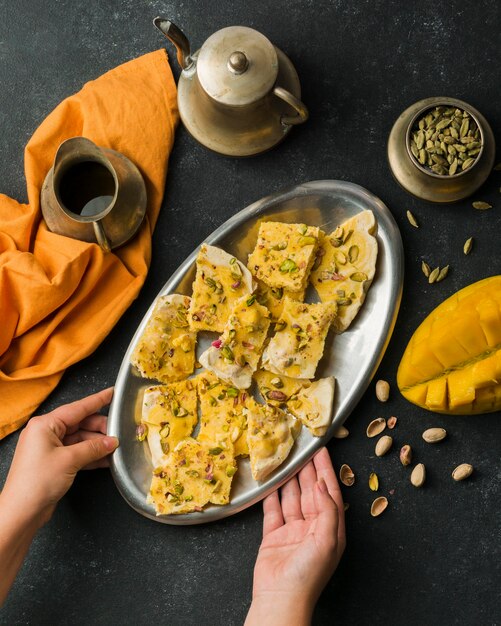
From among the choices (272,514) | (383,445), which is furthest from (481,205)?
(272,514)

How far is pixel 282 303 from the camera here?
2143 mm

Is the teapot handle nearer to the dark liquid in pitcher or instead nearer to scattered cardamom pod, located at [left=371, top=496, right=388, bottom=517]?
the dark liquid in pitcher

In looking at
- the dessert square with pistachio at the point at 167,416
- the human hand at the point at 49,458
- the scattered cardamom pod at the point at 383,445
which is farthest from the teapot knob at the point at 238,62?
the scattered cardamom pod at the point at 383,445

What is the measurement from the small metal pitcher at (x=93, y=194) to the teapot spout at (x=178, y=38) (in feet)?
1.09

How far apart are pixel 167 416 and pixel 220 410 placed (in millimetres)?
158

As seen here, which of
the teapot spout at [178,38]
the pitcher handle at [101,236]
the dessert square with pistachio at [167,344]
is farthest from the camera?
the dessert square with pistachio at [167,344]

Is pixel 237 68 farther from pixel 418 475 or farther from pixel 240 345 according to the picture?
pixel 418 475

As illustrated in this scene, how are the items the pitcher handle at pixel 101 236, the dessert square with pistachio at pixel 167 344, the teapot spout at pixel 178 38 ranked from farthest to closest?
the dessert square with pistachio at pixel 167 344 < the pitcher handle at pixel 101 236 < the teapot spout at pixel 178 38

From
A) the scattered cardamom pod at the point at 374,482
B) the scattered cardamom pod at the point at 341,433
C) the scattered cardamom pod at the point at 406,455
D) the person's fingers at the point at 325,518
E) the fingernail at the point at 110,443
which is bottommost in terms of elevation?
the scattered cardamom pod at the point at 374,482

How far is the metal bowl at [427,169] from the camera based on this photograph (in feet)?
6.67

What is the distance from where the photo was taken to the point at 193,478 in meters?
2.07

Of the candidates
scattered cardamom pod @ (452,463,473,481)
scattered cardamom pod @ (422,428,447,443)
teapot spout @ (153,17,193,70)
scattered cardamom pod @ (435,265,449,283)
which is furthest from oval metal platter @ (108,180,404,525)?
teapot spout @ (153,17,193,70)

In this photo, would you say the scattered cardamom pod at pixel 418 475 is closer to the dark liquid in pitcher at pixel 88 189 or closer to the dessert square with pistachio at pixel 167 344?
the dessert square with pistachio at pixel 167 344

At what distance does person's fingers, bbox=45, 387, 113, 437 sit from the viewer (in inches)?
82.3
